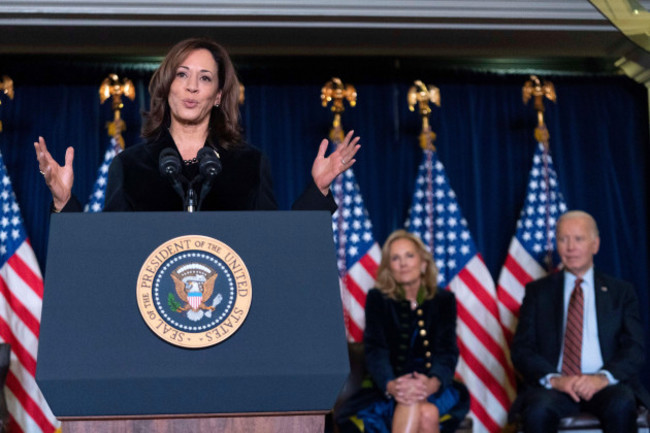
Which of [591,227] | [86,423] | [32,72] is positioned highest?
[32,72]

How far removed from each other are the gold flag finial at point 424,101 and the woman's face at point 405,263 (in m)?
1.28

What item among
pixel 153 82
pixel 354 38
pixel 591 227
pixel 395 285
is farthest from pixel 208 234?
pixel 354 38

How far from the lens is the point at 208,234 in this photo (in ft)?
5.40

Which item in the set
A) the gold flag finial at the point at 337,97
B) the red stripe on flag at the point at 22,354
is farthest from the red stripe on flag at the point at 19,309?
the gold flag finial at the point at 337,97

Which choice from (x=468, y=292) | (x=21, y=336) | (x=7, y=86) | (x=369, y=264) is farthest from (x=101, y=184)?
(x=468, y=292)

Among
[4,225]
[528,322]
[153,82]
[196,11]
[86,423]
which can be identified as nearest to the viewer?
[86,423]

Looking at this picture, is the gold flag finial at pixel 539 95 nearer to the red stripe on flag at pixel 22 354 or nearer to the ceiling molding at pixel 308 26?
the ceiling molding at pixel 308 26

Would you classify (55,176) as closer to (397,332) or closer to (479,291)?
(397,332)

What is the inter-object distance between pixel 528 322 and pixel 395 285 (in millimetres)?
813

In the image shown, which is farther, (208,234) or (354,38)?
(354,38)

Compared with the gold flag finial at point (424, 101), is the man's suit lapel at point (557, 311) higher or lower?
lower

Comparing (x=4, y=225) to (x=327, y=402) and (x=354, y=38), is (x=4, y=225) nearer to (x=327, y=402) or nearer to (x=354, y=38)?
(x=354, y=38)

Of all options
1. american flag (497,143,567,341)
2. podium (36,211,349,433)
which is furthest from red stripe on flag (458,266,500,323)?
podium (36,211,349,433)

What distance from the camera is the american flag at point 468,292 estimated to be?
20.3ft
